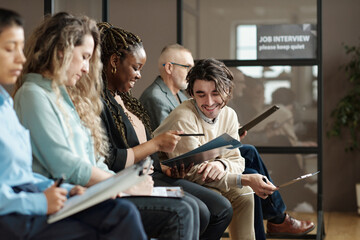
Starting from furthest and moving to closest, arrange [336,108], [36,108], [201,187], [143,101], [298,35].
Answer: [336,108] < [298,35] < [143,101] < [201,187] < [36,108]

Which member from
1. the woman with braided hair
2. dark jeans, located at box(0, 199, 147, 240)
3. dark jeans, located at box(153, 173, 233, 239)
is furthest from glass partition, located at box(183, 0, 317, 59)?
dark jeans, located at box(0, 199, 147, 240)

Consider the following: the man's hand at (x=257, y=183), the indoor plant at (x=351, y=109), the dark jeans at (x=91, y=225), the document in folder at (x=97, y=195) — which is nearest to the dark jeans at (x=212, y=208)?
the man's hand at (x=257, y=183)

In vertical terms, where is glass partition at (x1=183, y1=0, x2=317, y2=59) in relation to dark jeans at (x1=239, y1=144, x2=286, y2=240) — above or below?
above

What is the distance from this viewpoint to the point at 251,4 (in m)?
4.56

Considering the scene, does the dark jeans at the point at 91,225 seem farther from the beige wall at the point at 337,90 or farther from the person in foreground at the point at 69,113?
the beige wall at the point at 337,90

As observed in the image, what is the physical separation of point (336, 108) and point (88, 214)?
456cm

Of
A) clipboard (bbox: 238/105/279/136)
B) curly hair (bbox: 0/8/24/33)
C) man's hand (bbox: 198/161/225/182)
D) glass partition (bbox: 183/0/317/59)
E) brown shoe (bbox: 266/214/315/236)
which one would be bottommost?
brown shoe (bbox: 266/214/315/236)

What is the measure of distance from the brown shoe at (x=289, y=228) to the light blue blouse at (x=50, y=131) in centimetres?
216

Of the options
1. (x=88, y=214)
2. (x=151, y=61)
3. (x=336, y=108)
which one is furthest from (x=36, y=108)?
(x=336, y=108)

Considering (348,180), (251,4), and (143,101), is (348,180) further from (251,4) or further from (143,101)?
(143,101)

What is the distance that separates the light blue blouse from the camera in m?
1.81

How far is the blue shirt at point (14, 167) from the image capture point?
1.57 m

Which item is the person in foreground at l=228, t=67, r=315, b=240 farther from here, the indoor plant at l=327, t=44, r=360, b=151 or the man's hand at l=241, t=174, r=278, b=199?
the indoor plant at l=327, t=44, r=360, b=151

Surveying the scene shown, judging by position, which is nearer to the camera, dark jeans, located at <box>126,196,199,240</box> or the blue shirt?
the blue shirt
